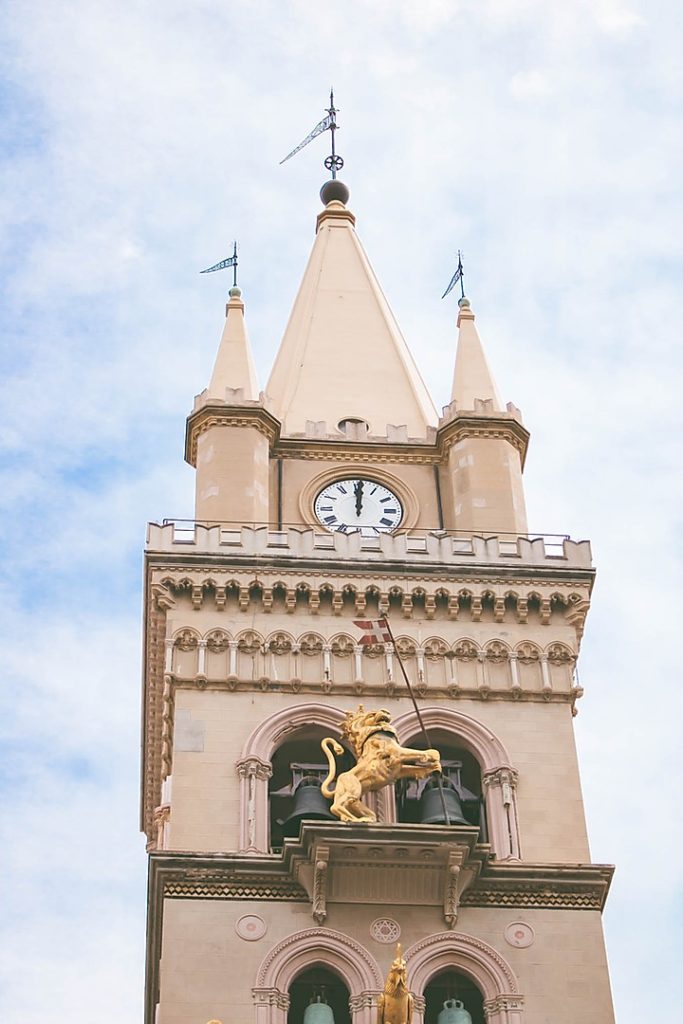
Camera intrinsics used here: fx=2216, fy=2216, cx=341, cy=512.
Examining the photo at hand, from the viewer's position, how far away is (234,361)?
160ft

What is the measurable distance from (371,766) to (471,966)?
12.7ft

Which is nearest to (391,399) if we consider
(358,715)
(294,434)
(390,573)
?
(294,434)

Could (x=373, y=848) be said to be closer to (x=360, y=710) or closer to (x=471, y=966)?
(x=471, y=966)

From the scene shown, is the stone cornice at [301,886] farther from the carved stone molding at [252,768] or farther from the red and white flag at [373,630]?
the red and white flag at [373,630]

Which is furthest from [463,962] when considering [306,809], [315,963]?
[306,809]

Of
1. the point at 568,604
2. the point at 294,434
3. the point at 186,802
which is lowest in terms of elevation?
the point at 186,802

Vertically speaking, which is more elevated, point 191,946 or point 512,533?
point 512,533

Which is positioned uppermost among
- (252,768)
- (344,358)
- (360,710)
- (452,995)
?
(344,358)

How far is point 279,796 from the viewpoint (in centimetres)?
4088

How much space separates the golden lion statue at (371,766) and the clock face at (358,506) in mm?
6720

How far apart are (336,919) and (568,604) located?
28.1 feet

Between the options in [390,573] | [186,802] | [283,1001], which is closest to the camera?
[283,1001]

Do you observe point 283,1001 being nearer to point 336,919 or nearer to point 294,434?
point 336,919

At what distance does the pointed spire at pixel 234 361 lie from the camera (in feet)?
157
